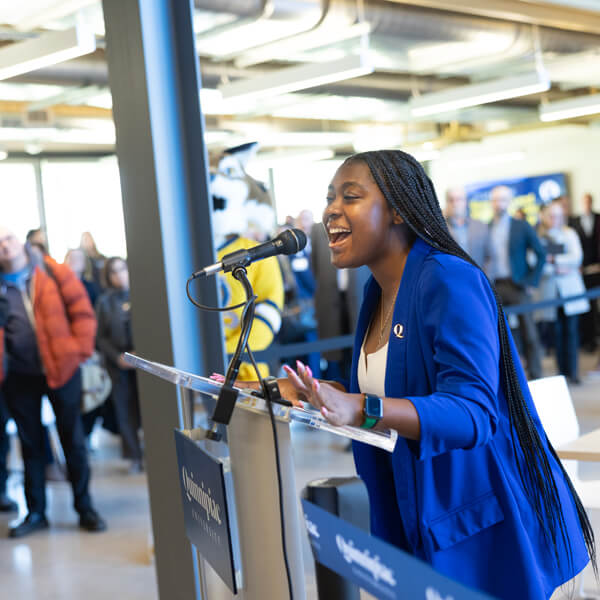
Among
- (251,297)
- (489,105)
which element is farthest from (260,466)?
(489,105)

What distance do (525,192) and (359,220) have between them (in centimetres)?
A: 1459

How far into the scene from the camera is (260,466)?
4.47ft

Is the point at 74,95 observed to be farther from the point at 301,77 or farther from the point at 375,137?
the point at 375,137

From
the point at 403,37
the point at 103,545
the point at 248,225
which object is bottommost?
the point at 103,545

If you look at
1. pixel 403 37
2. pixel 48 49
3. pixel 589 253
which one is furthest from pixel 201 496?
pixel 589 253

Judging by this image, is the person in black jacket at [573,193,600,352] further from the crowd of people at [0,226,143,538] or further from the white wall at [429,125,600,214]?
the crowd of people at [0,226,143,538]

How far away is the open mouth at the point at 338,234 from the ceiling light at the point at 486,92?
7308 mm

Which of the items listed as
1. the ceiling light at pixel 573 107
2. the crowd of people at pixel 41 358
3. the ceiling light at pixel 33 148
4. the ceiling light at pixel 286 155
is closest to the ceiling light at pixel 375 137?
the ceiling light at pixel 286 155

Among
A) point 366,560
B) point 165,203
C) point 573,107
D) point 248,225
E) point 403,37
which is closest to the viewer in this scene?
point 366,560

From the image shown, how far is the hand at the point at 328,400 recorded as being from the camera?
1.24m

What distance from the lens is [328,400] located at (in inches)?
49.2

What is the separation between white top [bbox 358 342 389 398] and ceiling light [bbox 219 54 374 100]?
5.28 m

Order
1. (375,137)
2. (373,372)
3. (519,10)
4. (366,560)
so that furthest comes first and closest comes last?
1. (375,137)
2. (519,10)
3. (373,372)
4. (366,560)

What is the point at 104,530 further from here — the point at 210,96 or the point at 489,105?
the point at 489,105
